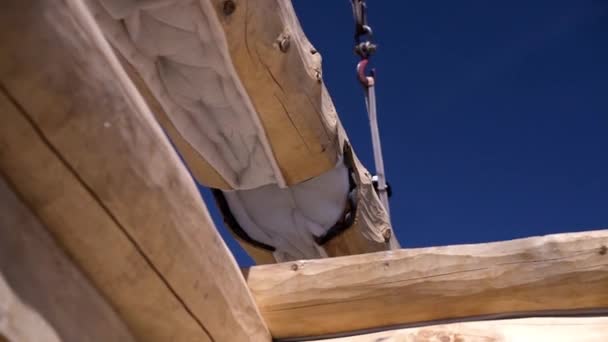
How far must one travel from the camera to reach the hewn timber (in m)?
0.73

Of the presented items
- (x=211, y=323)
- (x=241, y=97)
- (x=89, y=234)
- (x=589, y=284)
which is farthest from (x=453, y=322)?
(x=89, y=234)

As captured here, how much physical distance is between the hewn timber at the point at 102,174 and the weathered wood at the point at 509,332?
0.48 metres

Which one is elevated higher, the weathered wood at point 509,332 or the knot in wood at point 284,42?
the knot in wood at point 284,42

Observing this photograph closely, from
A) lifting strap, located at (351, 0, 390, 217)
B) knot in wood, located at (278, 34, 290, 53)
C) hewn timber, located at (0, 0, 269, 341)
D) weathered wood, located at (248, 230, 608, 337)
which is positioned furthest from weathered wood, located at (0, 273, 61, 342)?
Result: lifting strap, located at (351, 0, 390, 217)

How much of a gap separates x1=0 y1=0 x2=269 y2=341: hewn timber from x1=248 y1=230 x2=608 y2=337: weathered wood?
1.18 feet

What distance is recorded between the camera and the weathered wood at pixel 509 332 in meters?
1.30

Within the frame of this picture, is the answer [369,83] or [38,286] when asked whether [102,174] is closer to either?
[38,286]

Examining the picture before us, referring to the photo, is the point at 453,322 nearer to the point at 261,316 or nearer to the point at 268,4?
the point at 261,316

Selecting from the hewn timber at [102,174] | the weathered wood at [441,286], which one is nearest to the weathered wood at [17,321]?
the hewn timber at [102,174]

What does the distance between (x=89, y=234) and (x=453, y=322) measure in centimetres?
84

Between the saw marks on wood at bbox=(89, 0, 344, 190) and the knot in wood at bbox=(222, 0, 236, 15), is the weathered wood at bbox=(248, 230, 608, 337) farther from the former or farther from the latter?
the knot in wood at bbox=(222, 0, 236, 15)

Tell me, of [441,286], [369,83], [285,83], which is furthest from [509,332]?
[369,83]

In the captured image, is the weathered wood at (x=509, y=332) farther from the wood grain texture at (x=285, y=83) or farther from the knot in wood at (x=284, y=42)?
the knot in wood at (x=284, y=42)

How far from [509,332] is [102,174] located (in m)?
0.91
